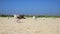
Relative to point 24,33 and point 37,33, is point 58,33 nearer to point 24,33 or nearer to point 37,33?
point 37,33

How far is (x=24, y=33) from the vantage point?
20.2ft

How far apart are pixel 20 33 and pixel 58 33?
1.54 meters

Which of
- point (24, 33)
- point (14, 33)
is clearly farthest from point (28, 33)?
point (14, 33)

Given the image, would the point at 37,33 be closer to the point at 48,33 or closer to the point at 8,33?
the point at 48,33

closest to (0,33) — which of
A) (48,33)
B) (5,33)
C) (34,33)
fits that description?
(5,33)

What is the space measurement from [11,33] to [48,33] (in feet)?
4.83

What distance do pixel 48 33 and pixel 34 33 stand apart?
56 centimetres

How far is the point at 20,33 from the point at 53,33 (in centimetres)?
133

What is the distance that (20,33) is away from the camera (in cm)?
618

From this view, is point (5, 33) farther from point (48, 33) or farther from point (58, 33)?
point (58, 33)

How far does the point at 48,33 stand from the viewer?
20.3 ft

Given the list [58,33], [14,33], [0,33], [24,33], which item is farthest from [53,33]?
[0,33]

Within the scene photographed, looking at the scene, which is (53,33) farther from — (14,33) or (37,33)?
(14,33)

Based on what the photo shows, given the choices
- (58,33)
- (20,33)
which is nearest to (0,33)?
(20,33)
